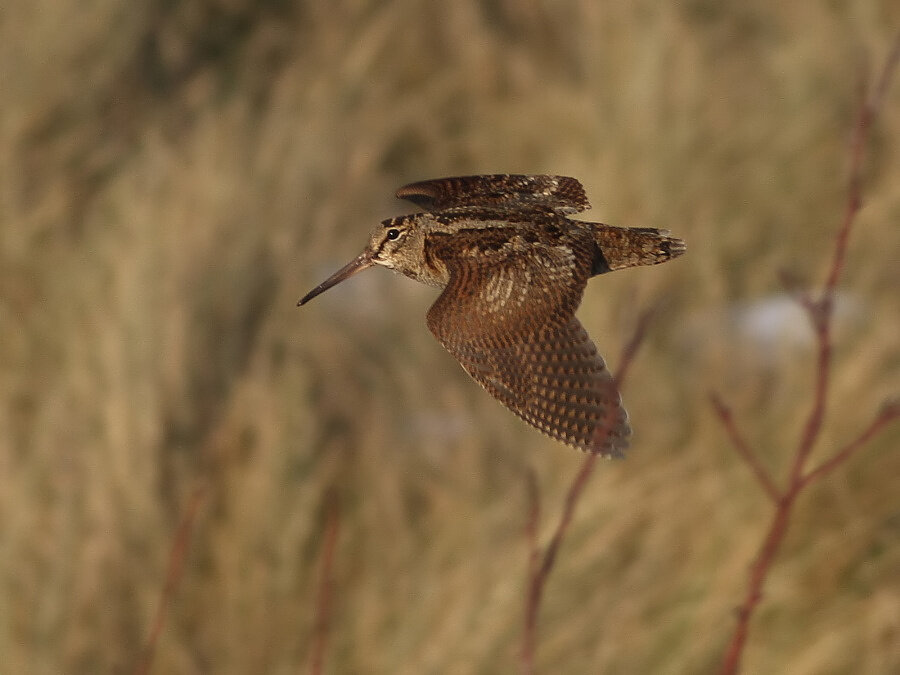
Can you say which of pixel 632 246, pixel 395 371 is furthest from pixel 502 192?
pixel 395 371

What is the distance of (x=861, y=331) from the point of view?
2672mm

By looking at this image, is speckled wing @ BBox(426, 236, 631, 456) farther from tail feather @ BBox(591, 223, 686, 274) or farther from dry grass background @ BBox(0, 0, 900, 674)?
dry grass background @ BBox(0, 0, 900, 674)

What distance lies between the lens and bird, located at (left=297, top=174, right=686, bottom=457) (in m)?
0.70

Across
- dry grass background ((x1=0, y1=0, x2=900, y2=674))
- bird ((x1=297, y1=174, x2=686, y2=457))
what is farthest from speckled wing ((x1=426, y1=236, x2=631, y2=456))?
dry grass background ((x1=0, y1=0, x2=900, y2=674))

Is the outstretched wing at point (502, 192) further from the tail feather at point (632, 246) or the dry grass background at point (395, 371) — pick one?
the dry grass background at point (395, 371)

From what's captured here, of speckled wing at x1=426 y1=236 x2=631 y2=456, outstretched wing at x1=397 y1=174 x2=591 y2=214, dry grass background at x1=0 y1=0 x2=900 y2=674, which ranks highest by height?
dry grass background at x1=0 y1=0 x2=900 y2=674

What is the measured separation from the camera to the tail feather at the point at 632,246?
2.65 feet

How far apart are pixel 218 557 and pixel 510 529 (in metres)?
0.55

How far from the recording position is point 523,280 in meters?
0.70

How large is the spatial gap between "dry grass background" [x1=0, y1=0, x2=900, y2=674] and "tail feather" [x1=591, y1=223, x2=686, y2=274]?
1469 millimetres

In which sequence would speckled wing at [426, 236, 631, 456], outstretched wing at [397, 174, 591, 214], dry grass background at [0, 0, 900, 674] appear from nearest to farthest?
1. speckled wing at [426, 236, 631, 456]
2. outstretched wing at [397, 174, 591, 214]
3. dry grass background at [0, 0, 900, 674]

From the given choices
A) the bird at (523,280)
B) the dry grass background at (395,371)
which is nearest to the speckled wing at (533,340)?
the bird at (523,280)

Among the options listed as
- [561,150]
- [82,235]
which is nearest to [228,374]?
[82,235]

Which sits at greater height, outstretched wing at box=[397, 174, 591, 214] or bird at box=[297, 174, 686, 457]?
outstretched wing at box=[397, 174, 591, 214]
